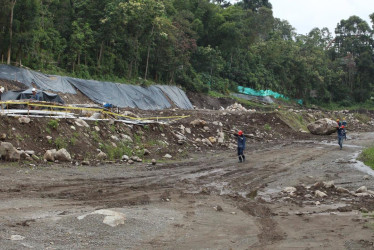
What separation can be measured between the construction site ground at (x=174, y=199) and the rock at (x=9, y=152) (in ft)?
1.10

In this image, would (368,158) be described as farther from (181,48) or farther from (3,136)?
(181,48)

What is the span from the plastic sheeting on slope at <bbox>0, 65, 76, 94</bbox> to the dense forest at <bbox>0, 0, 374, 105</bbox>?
2002mm

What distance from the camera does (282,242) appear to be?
7.23m

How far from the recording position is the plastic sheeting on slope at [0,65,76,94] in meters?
27.8

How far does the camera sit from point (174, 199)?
10.9 meters

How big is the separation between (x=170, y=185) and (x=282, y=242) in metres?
6.04

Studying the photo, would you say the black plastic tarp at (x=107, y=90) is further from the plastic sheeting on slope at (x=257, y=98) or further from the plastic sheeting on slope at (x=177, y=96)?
the plastic sheeting on slope at (x=257, y=98)

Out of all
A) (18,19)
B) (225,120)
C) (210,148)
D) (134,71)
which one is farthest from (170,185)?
(134,71)

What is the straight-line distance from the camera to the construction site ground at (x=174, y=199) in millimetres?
7125

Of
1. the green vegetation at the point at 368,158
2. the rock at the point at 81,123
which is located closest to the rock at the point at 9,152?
the rock at the point at 81,123

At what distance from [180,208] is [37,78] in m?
22.7

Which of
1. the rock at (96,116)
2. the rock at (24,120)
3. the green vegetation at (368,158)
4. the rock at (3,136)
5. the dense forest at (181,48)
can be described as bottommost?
the green vegetation at (368,158)

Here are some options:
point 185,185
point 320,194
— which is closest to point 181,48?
point 185,185

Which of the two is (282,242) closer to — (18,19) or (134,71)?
(18,19)
